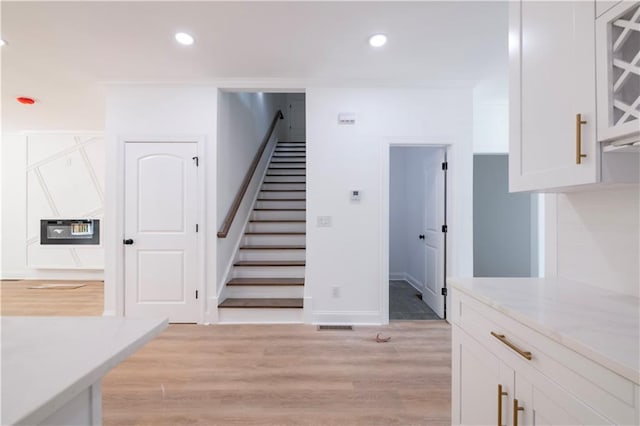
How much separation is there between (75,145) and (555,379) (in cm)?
700

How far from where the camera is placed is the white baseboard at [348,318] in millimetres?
3395

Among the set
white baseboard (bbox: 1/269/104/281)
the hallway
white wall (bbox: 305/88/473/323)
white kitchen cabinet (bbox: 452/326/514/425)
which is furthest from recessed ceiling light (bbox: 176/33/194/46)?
white baseboard (bbox: 1/269/104/281)

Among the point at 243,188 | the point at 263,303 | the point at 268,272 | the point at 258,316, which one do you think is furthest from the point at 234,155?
the point at 258,316

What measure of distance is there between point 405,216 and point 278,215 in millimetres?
2435

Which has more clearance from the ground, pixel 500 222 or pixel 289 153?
pixel 289 153

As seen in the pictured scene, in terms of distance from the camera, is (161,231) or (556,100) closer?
(556,100)

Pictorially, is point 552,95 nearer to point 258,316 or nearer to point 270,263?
point 258,316

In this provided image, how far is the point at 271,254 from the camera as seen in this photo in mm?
4141

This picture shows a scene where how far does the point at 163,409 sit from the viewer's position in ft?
6.46

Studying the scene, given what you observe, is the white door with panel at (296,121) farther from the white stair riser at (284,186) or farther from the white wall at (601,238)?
the white wall at (601,238)

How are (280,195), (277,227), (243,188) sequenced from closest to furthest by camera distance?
(243,188), (277,227), (280,195)

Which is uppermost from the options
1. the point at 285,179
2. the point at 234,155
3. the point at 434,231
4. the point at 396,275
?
the point at 234,155

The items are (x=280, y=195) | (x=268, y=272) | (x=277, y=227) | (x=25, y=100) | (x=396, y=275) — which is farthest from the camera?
(x=396, y=275)

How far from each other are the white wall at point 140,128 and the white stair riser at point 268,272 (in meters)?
0.53
